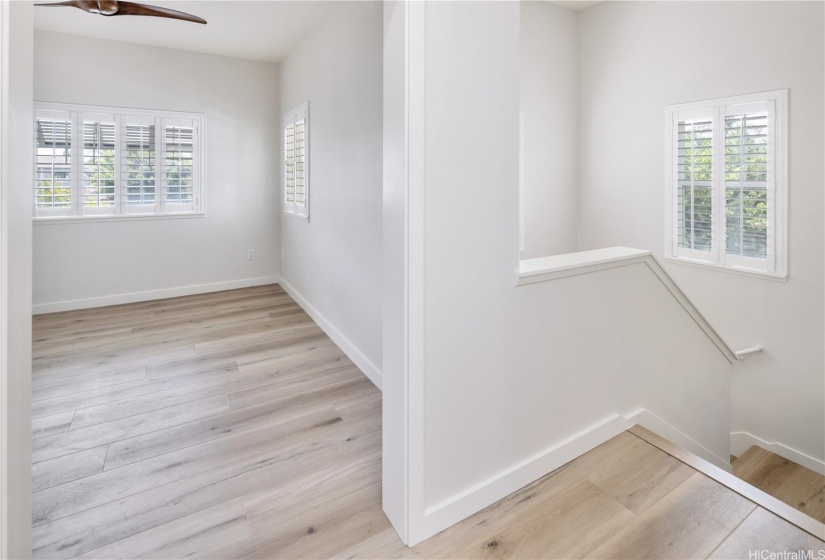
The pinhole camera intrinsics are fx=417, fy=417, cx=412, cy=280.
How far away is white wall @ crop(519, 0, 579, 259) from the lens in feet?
13.6

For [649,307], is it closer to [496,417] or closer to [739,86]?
[496,417]

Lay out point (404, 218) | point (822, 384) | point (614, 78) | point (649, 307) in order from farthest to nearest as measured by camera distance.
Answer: point (614, 78) → point (822, 384) → point (649, 307) → point (404, 218)

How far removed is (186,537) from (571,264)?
1.92m

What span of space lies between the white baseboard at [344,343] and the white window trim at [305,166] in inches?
36.9

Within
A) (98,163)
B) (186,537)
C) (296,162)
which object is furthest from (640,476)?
(98,163)

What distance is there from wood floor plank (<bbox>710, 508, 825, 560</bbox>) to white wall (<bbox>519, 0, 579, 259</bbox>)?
3039mm

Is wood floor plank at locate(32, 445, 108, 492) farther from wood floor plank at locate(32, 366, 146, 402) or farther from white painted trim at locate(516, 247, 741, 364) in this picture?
white painted trim at locate(516, 247, 741, 364)

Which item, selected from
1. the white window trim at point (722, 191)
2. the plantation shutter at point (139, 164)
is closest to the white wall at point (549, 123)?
the white window trim at point (722, 191)

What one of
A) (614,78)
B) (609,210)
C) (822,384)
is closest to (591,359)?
(822,384)

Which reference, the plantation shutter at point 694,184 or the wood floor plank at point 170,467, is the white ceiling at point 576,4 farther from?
the wood floor plank at point 170,467

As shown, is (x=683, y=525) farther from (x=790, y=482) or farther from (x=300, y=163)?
(x=300, y=163)

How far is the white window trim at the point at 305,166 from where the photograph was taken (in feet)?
13.7

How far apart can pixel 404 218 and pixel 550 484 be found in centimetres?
135

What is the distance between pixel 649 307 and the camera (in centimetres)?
227
